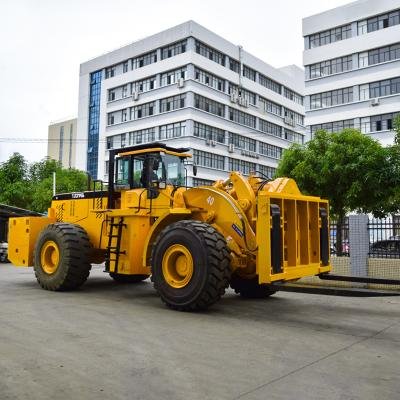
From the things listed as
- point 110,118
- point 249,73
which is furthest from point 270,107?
point 110,118

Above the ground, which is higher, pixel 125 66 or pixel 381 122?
pixel 125 66

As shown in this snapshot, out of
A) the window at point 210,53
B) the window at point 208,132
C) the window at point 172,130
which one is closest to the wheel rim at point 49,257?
the window at point 172,130

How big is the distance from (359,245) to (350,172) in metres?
8.17

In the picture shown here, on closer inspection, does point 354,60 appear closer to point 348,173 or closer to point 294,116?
point 348,173

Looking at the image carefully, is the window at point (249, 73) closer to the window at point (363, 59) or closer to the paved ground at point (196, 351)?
the window at point (363, 59)

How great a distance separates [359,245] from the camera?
1364 centimetres

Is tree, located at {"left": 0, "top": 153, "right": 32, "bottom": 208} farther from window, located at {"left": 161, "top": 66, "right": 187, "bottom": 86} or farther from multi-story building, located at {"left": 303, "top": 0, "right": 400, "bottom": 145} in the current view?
multi-story building, located at {"left": 303, "top": 0, "right": 400, "bottom": 145}

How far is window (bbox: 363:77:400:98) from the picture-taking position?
38.9m

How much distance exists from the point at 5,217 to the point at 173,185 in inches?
547

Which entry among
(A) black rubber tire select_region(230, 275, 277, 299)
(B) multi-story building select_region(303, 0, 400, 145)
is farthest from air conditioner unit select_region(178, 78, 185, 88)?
(A) black rubber tire select_region(230, 275, 277, 299)

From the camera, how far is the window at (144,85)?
5350cm

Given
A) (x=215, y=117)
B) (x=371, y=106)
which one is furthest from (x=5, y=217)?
(x=215, y=117)

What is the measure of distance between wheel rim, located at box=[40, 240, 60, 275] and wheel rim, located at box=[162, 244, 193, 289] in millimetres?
3671

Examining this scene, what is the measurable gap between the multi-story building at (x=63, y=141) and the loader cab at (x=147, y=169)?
385 ft
